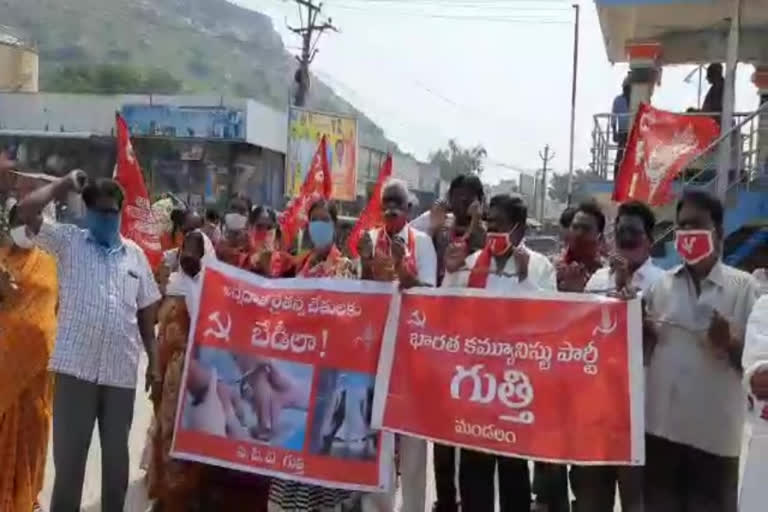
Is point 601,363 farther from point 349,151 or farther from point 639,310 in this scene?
point 349,151

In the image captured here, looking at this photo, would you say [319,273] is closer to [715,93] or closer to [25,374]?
[25,374]

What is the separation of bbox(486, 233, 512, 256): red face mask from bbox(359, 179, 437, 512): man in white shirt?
0.38m

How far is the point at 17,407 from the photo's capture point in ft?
14.9

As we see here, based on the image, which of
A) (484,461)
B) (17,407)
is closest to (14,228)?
(17,407)

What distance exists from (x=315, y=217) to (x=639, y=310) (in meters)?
1.86

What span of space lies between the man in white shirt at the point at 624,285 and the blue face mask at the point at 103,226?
7.47 feet

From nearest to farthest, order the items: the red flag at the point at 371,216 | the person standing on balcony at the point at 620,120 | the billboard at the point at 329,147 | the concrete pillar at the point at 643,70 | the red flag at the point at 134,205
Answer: the red flag at the point at 371,216 < the red flag at the point at 134,205 < the person standing on balcony at the point at 620,120 < the concrete pillar at the point at 643,70 < the billboard at the point at 329,147

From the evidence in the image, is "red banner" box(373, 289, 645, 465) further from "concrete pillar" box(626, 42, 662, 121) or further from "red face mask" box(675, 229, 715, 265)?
"concrete pillar" box(626, 42, 662, 121)

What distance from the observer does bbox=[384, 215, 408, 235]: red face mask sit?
199 inches

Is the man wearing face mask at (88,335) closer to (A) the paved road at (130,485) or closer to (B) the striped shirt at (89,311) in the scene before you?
(B) the striped shirt at (89,311)

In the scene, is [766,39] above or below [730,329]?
above

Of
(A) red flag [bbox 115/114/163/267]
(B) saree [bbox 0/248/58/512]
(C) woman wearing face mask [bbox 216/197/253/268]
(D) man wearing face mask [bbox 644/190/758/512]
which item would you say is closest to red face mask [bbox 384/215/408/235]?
(C) woman wearing face mask [bbox 216/197/253/268]

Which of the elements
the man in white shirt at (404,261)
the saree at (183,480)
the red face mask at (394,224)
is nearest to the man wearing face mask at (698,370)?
the man in white shirt at (404,261)

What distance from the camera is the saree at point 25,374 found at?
4.46 meters
